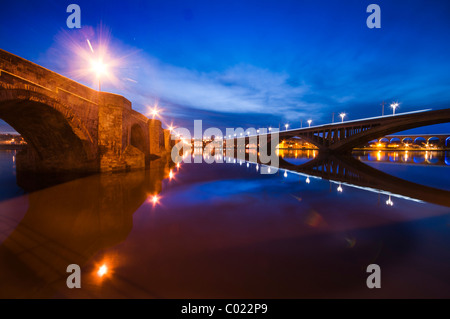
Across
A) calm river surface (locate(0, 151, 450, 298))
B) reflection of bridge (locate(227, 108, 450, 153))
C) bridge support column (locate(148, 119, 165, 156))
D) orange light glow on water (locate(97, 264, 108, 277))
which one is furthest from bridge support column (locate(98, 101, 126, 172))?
reflection of bridge (locate(227, 108, 450, 153))

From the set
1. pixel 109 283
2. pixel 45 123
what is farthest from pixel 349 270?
pixel 45 123

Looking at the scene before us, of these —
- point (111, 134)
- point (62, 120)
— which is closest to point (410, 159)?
point (111, 134)

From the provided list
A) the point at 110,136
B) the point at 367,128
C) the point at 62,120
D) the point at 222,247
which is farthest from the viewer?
the point at 367,128

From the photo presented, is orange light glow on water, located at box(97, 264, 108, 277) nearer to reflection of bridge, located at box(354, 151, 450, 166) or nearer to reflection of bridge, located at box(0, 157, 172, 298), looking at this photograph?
reflection of bridge, located at box(0, 157, 172, 298)

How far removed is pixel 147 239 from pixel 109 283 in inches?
51.5

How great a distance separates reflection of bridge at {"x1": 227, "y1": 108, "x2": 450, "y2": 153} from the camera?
30.0 metres

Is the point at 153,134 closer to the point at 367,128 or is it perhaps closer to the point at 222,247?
the point at 222,247

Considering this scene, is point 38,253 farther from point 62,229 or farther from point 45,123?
point 45,123

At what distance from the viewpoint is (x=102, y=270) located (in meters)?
2.96

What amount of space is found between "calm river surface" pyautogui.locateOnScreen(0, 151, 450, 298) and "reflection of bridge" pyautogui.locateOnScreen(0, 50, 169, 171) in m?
5.49

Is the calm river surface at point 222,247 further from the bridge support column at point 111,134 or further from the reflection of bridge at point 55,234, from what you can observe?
the bridge support column at point 111,134

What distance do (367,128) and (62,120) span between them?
49.9 m

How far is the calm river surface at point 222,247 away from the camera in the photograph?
2.61 meters
